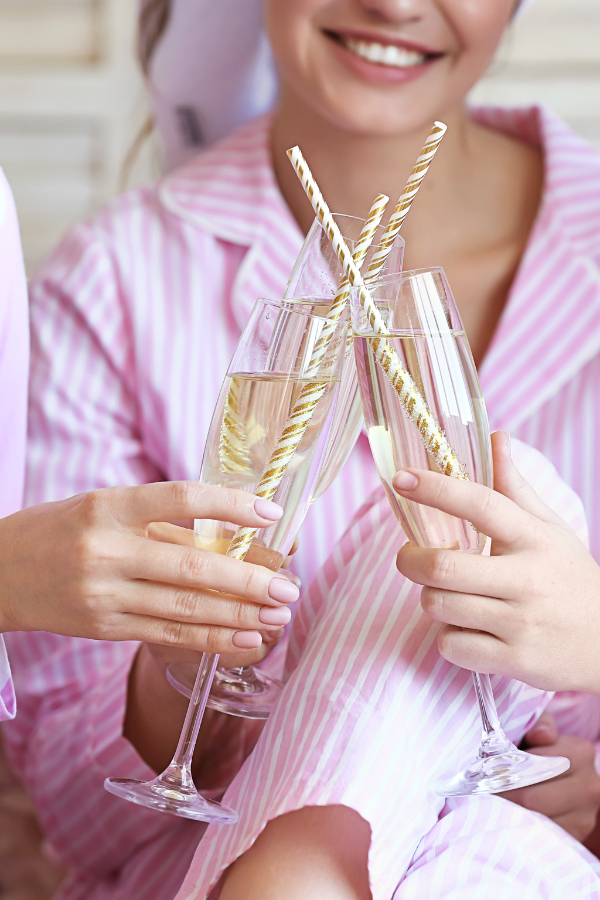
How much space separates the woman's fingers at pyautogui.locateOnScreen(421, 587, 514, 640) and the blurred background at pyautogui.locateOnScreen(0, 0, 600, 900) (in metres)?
1.86

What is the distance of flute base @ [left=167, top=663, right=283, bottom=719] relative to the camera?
29.9 inches

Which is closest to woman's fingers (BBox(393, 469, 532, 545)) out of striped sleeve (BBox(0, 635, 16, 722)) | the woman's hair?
striped sleeve (BBox(0, 635, 16, 722))

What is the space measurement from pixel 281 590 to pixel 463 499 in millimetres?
130

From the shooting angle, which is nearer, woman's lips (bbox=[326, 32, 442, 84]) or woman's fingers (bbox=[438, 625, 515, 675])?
woman's fingers (bbox=[438, 625, 515, 675])

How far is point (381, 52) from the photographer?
113cm

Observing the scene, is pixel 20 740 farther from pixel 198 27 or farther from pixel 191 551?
pixel 198 27

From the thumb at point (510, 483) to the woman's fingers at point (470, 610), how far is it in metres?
0.07

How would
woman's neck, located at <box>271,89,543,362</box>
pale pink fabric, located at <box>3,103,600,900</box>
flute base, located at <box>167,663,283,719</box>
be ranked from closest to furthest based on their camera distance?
flute base, located at <box>167,663,283,719</box> → pale pink fabric, located at <box>3,103,600,900</box> → woman's neck, located at <box>271,89,543,362</box>

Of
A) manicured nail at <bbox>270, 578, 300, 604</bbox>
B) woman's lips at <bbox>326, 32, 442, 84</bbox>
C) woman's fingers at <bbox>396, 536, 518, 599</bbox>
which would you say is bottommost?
manicured nail at <bbox>270, 578, 300, 604</bbox>

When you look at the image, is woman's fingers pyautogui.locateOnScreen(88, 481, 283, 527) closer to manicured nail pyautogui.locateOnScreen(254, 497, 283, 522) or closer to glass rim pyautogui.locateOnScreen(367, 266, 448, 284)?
manicured nail pyautogui.locateOnScreen(254, 497, 283, 522)

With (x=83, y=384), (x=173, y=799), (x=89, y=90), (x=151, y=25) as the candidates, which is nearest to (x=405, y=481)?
(x=173, y=799)

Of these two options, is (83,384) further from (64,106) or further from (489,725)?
(64,106)

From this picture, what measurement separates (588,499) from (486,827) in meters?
0.54

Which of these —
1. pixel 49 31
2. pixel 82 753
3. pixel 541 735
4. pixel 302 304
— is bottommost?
pixel 82 753
